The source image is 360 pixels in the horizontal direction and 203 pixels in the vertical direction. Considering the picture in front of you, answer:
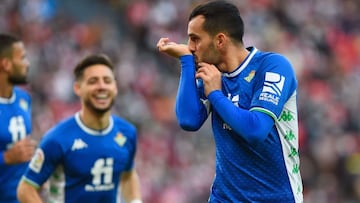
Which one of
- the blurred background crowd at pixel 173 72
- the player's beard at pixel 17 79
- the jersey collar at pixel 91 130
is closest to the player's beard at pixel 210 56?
the jersey collar at pixel 91 130

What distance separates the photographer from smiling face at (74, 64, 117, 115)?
862 cm

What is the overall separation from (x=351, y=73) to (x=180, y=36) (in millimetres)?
3644

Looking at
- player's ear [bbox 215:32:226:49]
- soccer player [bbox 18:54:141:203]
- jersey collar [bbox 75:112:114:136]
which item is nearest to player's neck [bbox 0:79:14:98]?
soccer player [bbox 18:54:141:203]

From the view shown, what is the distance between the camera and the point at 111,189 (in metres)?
8.60

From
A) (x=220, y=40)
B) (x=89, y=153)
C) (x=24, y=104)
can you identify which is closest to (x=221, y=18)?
(x=220, y=40)

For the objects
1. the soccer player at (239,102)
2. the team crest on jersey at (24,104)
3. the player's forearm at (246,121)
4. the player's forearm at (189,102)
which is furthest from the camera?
the team crest on jersey at (24,104)

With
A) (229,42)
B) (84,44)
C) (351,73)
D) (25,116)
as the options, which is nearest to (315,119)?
(351,73)

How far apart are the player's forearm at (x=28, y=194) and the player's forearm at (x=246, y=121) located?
2607 mm

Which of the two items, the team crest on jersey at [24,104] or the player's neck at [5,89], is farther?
the team crest on jersey at [24,104]

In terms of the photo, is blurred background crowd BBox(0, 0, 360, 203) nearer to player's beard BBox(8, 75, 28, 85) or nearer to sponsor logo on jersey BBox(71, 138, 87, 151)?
player's beard BBox(8, 75, 28, 85)

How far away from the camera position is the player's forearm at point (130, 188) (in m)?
8.78

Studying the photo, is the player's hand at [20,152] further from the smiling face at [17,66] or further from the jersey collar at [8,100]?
the smiling face at [17,66]

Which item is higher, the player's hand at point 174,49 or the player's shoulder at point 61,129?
the player's hand at point 174,49

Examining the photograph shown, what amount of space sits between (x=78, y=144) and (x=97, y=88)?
19.2 inches
